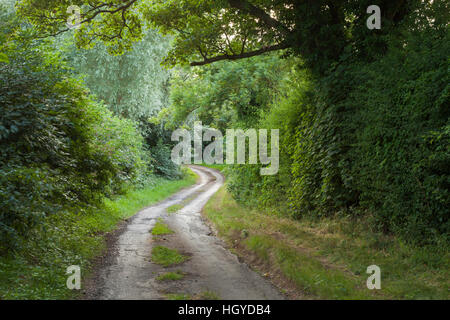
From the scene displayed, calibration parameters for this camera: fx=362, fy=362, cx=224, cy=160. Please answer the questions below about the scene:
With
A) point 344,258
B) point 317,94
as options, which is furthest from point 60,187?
point 317,94

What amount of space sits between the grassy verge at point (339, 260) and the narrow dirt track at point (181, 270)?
1.80ft

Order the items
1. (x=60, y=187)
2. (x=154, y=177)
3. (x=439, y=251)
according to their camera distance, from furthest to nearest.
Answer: (x=154, y=177), (x=60, y=187), (x=439, y=251)

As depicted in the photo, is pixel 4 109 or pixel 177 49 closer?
pixel 4 109

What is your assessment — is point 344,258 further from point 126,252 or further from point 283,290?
point 126,252

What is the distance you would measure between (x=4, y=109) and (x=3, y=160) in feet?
3.55

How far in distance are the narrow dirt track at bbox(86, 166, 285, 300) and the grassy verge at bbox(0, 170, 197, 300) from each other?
0.53 meters

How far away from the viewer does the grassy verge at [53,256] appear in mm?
5907

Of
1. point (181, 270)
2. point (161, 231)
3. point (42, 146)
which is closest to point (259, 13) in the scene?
point (42, 146)

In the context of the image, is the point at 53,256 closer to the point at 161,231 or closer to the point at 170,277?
the point at 170,277

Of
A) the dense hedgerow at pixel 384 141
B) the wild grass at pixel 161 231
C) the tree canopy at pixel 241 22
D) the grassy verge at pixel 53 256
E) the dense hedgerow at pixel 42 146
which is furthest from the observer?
the wild grass at pixel 161 231

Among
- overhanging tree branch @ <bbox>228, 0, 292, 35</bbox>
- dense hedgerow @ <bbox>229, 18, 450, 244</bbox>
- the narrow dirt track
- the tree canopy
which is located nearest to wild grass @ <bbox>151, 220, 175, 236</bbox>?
the narrow dirt track

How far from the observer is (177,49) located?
1412 centimetres

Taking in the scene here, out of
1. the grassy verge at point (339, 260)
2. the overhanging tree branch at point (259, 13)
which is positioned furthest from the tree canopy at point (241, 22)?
the grassy verge at point (339, 260)

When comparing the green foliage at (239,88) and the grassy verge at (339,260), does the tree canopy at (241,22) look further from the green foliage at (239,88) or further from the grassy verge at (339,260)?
the grassy verge at (339,260)
